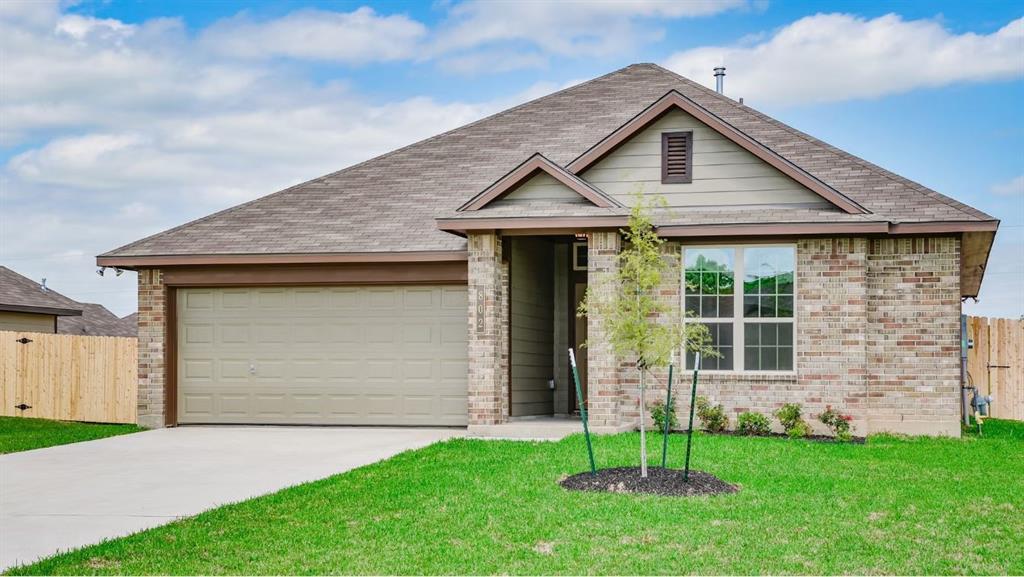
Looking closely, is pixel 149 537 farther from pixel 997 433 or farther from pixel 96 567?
pixel 997 433

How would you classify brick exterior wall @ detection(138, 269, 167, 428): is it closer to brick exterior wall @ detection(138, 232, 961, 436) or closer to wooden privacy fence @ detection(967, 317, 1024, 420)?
brick exterior wall @ detection(138, 232, 961, 436)

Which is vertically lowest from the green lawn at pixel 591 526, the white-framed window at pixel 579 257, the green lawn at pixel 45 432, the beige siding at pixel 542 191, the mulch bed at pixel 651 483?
the green lawn at pixel 45 432

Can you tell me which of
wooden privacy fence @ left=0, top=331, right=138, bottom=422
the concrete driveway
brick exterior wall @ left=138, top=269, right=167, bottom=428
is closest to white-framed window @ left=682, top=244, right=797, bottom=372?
the concrete driveway

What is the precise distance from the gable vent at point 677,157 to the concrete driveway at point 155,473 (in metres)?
5.04

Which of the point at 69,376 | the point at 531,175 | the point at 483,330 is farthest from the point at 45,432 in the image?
the point at 531,175

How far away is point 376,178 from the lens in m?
19.8

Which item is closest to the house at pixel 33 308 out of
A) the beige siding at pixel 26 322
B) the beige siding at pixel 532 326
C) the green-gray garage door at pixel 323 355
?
the beige siding at pixel 26 322

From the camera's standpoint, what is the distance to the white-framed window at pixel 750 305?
15.4m

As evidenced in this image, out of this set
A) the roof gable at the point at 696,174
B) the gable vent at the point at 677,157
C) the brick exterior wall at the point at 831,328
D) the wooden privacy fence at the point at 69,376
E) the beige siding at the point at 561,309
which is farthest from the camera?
the wooden privacy fence at the point at 69,376

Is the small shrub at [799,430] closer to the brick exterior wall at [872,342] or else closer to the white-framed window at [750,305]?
the brick exterior wall at [872,342]

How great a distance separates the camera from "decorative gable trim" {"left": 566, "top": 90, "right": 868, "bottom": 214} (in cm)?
1508

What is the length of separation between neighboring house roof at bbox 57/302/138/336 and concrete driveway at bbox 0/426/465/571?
53.6 ft

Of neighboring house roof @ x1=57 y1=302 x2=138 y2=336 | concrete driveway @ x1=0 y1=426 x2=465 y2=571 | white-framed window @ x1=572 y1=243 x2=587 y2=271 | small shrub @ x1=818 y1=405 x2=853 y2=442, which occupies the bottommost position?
concrete driveway @ x1=0 y1=426 x2=465 y2=571

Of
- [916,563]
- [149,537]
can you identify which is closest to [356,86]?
[149,537]
